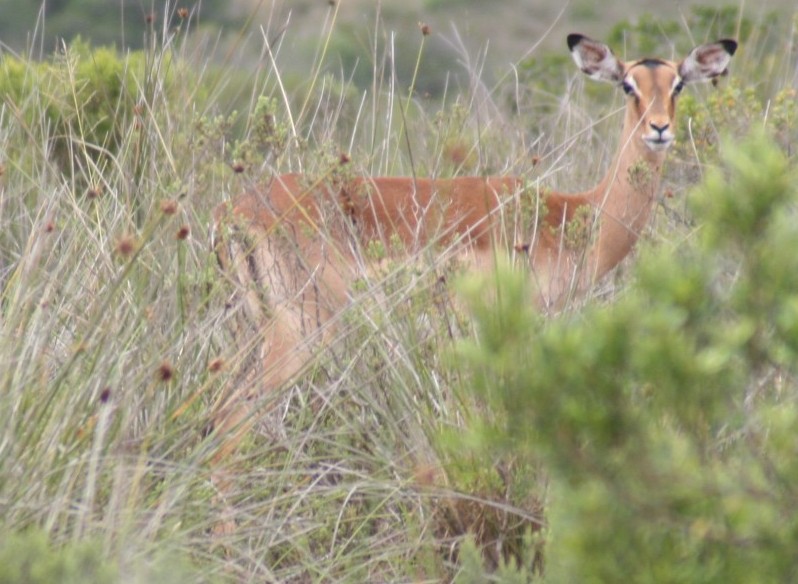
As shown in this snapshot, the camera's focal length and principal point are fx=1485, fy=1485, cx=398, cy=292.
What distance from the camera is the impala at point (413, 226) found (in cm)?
409

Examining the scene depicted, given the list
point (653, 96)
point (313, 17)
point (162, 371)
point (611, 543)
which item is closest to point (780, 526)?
point (611, 543)

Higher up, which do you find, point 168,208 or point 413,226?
point 168,208

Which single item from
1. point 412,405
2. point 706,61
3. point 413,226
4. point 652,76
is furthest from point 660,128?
point 412,405

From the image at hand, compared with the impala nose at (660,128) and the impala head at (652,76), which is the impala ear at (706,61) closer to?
the impala head at (652,76)

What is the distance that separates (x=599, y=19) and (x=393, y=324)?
57.9 ft

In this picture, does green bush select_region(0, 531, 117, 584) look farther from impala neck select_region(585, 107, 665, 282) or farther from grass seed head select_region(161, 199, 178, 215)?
impala neck select_region(585, 107, 665, 282)

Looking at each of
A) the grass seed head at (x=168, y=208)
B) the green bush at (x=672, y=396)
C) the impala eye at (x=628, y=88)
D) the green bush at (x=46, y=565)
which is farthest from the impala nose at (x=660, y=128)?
the green bush at (x=46, y=565)

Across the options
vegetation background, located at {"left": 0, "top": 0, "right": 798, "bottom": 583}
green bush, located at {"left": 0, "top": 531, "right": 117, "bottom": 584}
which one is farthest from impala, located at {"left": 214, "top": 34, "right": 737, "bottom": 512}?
green bush, located at {"left": 0, "top": 531, "right": 117, "bottom": 584}

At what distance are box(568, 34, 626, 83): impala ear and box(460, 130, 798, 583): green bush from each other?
4206 millimetres

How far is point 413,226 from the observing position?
213 inches

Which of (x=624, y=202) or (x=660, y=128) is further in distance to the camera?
(x=624, y=202)

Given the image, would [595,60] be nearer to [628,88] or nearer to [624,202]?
[628,88]

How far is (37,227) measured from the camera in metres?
3.90

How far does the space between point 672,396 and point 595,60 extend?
14.9ft
